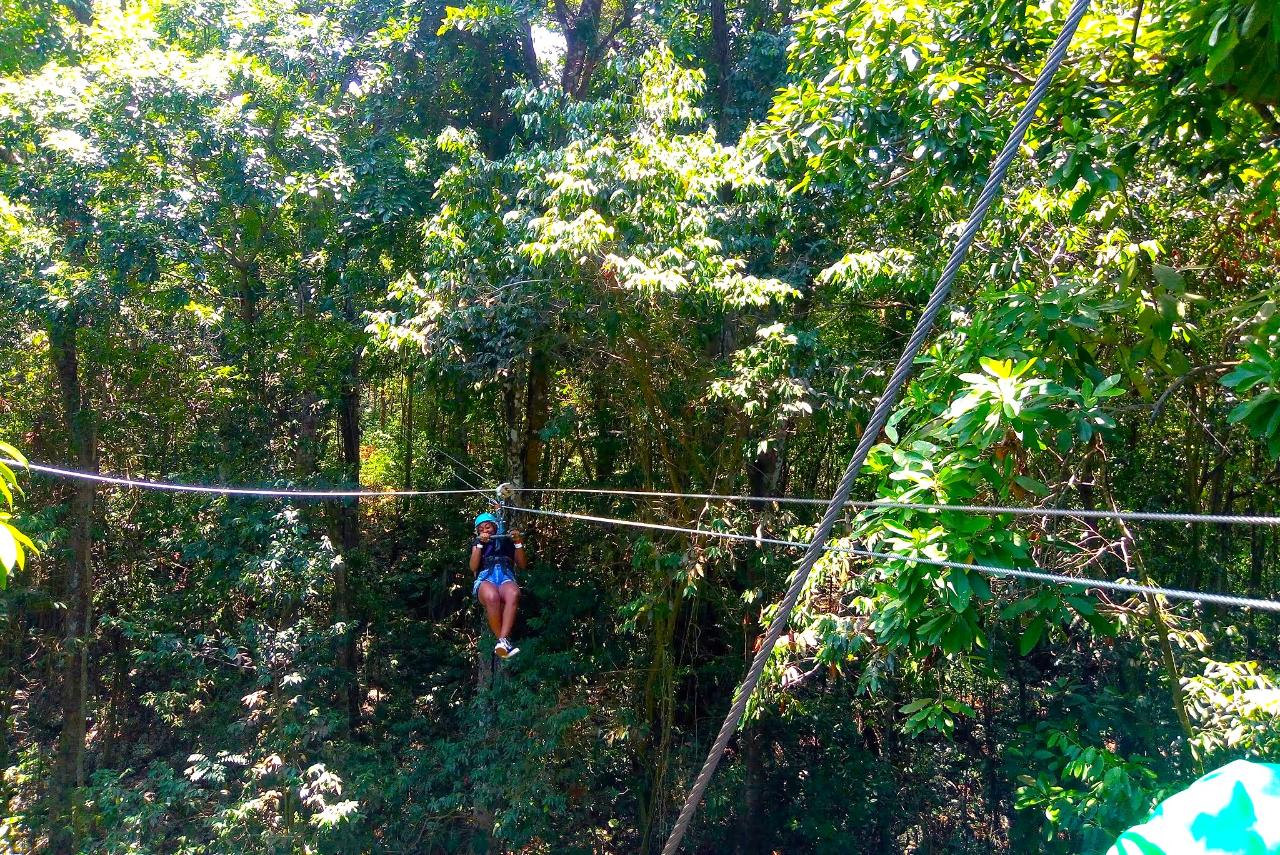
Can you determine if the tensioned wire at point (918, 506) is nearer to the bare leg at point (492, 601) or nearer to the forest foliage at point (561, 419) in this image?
the forest foliage at point (561, 419)

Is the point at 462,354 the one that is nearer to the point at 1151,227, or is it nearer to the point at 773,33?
the point at 773,33

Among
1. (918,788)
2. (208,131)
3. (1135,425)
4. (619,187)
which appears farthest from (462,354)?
(918,788)

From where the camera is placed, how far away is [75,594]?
8648 millimetres

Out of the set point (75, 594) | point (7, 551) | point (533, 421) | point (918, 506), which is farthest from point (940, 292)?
point (75, 594)

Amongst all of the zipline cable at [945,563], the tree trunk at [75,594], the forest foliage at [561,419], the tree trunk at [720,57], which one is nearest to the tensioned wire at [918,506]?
the zipline cable at [945,563]

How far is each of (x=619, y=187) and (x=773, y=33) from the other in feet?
9.90

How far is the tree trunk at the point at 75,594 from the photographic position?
830 centimetres

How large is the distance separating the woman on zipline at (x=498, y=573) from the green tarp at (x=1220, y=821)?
4768mm

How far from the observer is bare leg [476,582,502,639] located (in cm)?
605

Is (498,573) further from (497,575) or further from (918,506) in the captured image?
(918,506)

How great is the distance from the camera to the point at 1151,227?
506cm

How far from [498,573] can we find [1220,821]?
5.02 meters

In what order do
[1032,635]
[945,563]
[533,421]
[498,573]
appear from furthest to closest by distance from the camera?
1. [533,421]
2. [498,573]
3. [1032,635]
4. [945,563]

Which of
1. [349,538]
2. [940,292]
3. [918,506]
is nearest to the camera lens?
[940,292]
